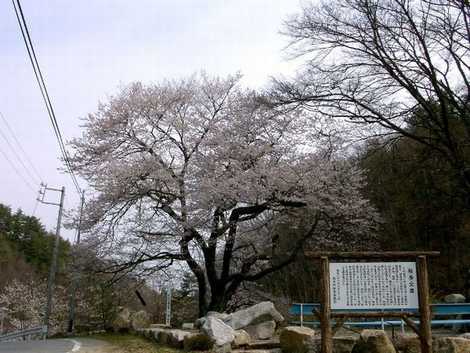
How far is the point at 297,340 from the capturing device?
8391mm

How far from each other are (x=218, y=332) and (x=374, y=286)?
3.35 m

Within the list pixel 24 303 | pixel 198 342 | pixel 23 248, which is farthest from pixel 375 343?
pixel 23 248

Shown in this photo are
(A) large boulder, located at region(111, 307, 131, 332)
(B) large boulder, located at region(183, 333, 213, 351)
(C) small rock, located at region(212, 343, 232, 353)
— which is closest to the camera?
(C) small rock, located at region(212, 343, 232, 353)

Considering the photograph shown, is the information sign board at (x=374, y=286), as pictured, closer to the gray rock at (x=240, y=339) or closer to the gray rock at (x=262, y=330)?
the gray rock at (x=240, y=339)

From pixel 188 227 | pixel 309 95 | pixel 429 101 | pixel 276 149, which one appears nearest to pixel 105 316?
pixel 188 227

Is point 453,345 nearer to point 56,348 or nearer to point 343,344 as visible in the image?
point 343,344

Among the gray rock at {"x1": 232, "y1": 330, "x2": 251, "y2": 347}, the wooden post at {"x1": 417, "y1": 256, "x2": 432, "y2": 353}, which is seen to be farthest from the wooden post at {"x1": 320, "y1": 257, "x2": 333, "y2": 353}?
the gray rock at {"x1": 232, "y1": 330, "x2": 251, "y2": 347}

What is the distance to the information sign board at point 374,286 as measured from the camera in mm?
7250

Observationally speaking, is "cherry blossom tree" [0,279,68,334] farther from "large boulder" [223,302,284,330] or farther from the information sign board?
the information sign board

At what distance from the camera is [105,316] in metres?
21.9

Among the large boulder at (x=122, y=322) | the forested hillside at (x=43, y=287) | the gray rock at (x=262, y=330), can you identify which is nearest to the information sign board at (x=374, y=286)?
the gray rock at (x=262, y=330)

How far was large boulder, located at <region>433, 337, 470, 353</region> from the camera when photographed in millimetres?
7152

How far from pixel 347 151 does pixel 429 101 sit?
3555mm

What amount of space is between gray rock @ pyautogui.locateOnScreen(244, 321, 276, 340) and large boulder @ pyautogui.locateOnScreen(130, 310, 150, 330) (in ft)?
25.7
